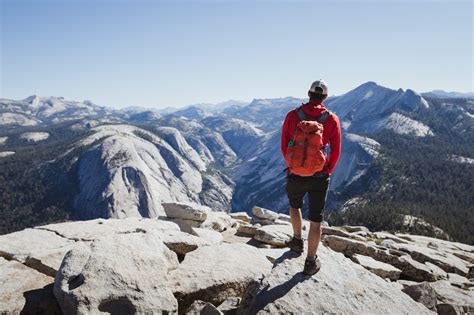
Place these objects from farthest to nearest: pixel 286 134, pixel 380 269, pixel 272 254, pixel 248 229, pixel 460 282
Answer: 1. pixel 248 229
2. pixel 460 282
3. pixel 380 269
4. pixel 272 254
5. pixel 286 134

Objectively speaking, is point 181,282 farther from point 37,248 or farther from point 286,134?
point 37,248

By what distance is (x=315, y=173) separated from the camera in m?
9.43

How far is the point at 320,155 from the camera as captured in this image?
29.2 feet

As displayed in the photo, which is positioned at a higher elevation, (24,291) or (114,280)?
(114,280)

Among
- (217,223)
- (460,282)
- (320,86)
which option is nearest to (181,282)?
(320,86)

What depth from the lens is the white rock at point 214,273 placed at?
9.83m

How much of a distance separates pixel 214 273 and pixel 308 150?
508 cm

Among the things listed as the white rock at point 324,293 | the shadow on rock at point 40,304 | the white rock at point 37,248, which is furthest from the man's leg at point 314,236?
the white rock at point 37,248

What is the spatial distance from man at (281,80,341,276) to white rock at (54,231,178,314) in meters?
4.17

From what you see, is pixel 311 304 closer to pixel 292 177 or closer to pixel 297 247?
pixel 297 247

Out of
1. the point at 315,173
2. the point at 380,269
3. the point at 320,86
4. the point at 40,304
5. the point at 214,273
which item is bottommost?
the point at 380,269

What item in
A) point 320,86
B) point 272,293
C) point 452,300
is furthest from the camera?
point 452,300

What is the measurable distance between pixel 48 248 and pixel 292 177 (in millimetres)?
9499

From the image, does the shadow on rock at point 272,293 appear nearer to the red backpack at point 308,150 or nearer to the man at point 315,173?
the man at point 315,173
